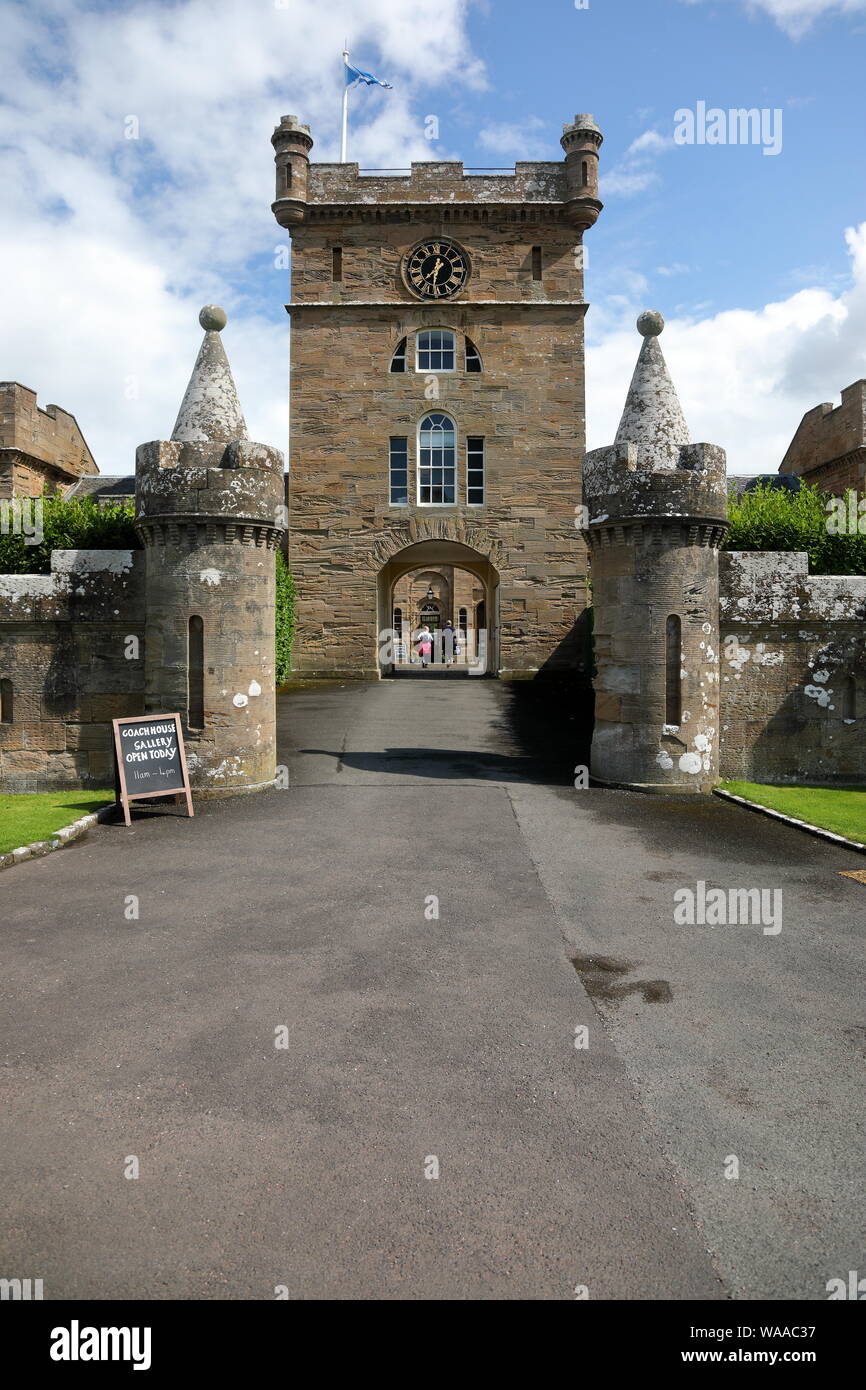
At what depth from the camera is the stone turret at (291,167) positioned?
25.4 m

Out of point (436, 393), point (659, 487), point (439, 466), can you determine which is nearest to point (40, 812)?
point (659, 487)

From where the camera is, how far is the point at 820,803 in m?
10.6

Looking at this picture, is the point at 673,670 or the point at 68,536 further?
the point at 68,536

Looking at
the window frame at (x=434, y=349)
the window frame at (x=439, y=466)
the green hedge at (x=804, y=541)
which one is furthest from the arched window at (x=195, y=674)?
the window frame at (x=434, y=349)

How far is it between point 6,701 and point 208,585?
3.38m

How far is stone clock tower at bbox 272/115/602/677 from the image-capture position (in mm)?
25828

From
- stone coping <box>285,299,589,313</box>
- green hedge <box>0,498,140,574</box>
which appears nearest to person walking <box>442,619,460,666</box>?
stone coping <box>285,299,589,313</box>

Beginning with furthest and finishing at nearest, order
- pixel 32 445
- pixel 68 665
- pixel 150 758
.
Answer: pixel 32 445
pixel 68 665
pixel 150 758

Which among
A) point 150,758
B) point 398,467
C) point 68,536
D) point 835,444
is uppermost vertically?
point 835,444

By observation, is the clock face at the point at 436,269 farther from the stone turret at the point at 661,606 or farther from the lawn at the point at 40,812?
the lawn at the point at 40,812

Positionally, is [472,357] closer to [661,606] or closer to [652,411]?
[652,411]
